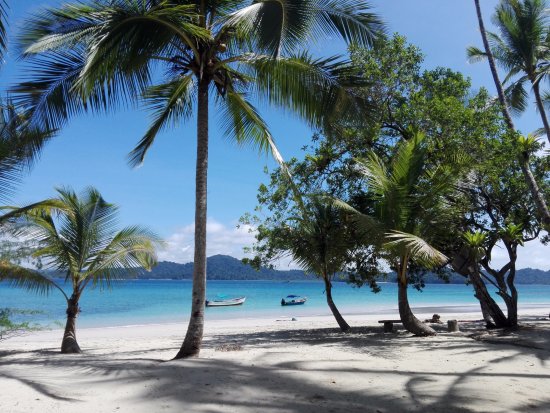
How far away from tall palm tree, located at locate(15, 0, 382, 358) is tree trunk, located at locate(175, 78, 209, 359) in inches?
0.7

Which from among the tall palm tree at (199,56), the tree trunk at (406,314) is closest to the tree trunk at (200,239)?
the tall palm tree at (199,56)

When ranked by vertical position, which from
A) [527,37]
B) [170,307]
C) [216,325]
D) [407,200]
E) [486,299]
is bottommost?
[170,307]

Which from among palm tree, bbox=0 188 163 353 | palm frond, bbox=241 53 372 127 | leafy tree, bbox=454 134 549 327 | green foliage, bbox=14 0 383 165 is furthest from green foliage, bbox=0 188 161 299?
leafy tree, bbox=454 134 549 327

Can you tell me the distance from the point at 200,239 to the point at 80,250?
4202mm

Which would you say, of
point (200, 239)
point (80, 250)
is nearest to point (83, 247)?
point (80, 250)

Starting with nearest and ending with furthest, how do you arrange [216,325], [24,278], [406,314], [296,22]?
1. [296,22]
2. [24,278]
3. [406,314]
4. [216,325]

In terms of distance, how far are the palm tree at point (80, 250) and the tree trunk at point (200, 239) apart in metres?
3.53

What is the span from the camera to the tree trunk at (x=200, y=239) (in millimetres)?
7379

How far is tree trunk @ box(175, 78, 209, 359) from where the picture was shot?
7.38 meters

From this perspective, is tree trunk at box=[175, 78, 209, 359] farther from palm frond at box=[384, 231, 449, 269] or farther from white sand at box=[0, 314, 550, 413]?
palm frond at box=[384, 231, 449, 269]

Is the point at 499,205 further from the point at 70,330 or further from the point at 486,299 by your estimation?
the point at 70,330

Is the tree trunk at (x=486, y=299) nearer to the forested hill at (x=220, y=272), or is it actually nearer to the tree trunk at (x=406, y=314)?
the tree trunk at (x=406, y=314)

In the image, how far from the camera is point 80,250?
33.3ft

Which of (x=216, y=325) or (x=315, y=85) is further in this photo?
(x=216, y=325)
